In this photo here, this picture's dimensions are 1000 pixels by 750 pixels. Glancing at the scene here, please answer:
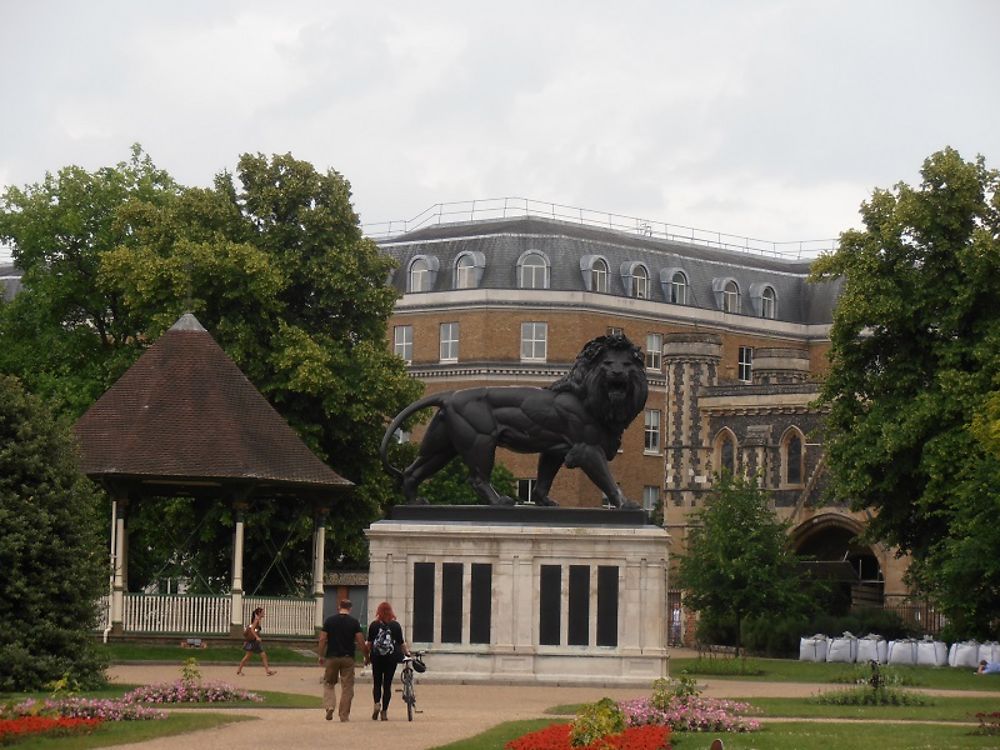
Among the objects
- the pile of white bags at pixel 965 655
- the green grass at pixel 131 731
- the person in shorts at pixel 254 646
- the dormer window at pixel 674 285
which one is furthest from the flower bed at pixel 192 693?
the dormer window at pixel 674 285

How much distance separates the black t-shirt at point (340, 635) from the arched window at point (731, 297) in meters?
78.0

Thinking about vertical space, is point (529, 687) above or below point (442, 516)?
below

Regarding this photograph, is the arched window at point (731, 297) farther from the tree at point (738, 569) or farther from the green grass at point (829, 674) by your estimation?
the green grass at point (829, 674)

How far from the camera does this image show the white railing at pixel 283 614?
4694 cm

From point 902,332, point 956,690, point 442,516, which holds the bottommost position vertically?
point 956,690

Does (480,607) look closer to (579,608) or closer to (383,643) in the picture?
(579,608)

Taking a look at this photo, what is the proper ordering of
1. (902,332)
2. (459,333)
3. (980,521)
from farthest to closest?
1. (459,333)
2. (902,332)
3. (980,521)

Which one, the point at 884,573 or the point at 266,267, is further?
the point at 884,573

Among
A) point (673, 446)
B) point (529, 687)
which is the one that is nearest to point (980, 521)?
point (529, 687)

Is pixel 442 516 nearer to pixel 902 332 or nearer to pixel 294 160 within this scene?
pixel 902 332

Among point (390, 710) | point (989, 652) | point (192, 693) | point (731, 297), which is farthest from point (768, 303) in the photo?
point (192, 693)

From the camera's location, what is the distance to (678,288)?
10338 centimetres

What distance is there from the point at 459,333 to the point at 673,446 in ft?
60.5

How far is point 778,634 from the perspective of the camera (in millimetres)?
60344
